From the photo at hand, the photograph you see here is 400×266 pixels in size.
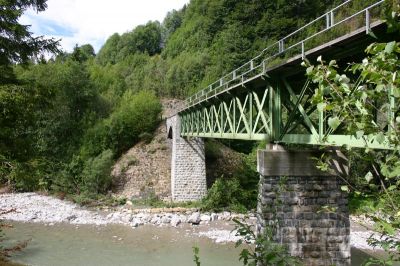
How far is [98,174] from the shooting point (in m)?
29.6

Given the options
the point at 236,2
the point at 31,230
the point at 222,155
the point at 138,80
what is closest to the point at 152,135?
the point at 222,155

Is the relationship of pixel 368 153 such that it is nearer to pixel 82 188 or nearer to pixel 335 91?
pixel 335 91

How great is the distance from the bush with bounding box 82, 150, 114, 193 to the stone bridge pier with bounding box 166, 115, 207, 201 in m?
5.38

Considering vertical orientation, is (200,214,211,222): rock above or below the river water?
above

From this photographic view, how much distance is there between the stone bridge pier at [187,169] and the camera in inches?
1128

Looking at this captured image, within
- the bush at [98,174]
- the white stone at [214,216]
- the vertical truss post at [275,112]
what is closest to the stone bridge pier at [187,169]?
the white stone at [214,216]

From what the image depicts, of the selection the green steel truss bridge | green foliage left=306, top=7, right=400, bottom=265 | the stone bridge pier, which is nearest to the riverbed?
the stone bridge pier

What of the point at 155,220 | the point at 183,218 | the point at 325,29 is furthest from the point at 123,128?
the point at 325,29

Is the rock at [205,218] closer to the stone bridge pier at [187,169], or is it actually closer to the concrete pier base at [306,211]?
the stone bridge pier at [187,169]

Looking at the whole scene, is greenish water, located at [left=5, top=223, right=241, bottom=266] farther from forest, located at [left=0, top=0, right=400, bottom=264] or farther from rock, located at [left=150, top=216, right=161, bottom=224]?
forest, located at [left=0, top=0, right=400, bottom=264]

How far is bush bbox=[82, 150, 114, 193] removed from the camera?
29344 mm

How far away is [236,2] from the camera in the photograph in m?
62.2

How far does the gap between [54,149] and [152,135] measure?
29.8 ft

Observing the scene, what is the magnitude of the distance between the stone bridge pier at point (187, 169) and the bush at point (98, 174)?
5379mm
